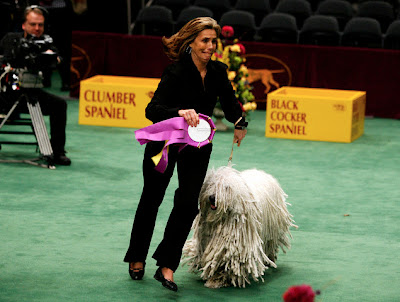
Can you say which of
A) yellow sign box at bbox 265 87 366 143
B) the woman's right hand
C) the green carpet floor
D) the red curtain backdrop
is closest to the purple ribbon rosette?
the woman's right hand

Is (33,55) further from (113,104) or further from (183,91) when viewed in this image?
(183,91)

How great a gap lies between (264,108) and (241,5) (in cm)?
241

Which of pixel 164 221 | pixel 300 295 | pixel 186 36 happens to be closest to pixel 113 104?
pixel 164 221

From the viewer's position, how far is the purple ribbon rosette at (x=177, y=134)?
167 inches

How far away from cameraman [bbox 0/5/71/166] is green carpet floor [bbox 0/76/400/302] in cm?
24

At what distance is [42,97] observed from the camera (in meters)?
8.00

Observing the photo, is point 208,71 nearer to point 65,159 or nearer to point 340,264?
point 340,264

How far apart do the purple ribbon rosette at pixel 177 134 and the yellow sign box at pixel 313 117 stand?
17.8 feet

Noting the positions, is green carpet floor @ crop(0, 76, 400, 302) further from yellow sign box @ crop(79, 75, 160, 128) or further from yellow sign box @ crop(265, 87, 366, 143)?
yellow sign box @ crop(79, 75, 160, 128)

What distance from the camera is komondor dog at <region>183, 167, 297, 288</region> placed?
4.35m

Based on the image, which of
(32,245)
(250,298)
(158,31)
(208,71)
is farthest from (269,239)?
(158,31)

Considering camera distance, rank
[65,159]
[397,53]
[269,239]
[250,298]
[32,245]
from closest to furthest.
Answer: [250,298] < [269,239] < [32,245] < [65,159] < [397,53]

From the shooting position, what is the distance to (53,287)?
439 cm

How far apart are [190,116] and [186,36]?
47 centimetres
